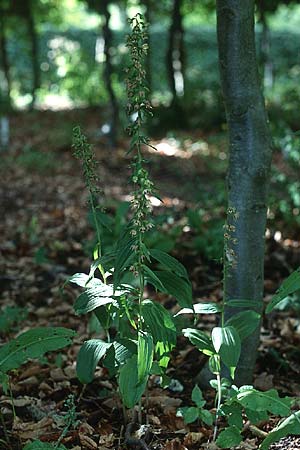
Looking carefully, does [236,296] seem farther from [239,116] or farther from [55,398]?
[55,398]

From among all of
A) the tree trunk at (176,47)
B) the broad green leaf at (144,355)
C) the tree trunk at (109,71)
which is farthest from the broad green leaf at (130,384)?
the tree trunk at (176,47)

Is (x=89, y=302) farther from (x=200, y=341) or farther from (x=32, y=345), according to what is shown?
(x=200, y=341)

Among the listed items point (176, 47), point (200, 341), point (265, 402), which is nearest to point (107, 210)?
point (200, 341)

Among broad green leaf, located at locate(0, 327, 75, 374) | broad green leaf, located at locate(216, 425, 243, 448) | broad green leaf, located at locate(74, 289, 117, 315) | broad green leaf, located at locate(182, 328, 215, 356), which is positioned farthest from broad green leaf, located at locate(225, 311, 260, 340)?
broad green leaf, located at locate(0, 327, 75, 374)

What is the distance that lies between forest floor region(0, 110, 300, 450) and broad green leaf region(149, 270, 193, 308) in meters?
0.19

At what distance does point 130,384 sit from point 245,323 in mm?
551

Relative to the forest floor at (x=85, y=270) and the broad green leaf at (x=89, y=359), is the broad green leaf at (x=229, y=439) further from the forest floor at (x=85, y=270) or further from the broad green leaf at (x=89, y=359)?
the broad green leaf at (x=89, y=359)

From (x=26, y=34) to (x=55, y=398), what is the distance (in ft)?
49.0

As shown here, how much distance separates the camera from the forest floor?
281 centimetres

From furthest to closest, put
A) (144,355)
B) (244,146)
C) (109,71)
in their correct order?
(109,71) < (244,146) < (144,355)

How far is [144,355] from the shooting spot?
2240 mm

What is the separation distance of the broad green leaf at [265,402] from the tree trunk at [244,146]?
624 mm

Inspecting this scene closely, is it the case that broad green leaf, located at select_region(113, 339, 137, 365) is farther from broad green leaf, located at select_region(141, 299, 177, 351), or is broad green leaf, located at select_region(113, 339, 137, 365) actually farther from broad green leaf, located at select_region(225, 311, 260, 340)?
broad green leaf, located at select_region(225, 311, 260, 340)

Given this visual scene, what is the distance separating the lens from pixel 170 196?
7383 mm
